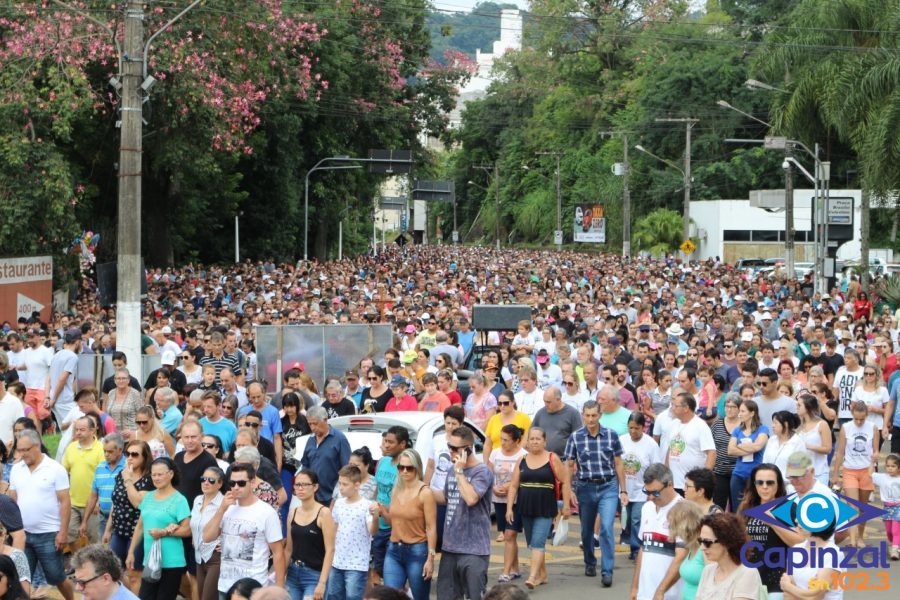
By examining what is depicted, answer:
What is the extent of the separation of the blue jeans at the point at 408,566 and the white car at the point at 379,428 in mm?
2707

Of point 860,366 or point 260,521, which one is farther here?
point 860,366

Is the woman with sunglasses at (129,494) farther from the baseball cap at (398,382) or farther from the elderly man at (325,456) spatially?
the baseball cap at (398,382)

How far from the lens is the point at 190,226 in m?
44.7

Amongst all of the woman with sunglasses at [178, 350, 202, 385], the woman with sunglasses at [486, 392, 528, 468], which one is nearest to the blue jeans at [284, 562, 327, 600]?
the woman with sunglasses at [486, 392, 528, 468]

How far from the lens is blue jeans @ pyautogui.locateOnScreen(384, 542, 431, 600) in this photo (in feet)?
29.0

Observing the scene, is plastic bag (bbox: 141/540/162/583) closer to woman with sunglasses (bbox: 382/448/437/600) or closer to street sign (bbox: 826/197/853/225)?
woman with sunglasses (bbox: 382/448/437/600)

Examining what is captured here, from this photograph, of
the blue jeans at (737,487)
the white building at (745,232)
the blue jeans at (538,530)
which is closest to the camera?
the blue jeans at (538,530)

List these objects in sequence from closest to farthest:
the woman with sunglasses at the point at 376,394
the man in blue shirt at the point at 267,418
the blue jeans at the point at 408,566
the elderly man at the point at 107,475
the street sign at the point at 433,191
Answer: the blue jeans at the point at 408,566
the elderly man at the point at 107,475
the man in blue shirt at the point at 267,418
the woman with sunglasses at the point at 376,394
the street sign at the point at 433,191

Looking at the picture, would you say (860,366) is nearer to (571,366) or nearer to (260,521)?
(571,366)

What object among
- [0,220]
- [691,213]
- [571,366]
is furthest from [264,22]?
[691,213]

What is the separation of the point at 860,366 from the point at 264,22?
1854 cm

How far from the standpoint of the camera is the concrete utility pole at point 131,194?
16062 millimetres

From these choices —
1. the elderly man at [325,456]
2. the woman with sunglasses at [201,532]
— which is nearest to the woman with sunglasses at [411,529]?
the woman with sunglasses at [201,532]

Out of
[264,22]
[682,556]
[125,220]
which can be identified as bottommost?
[682,556]
